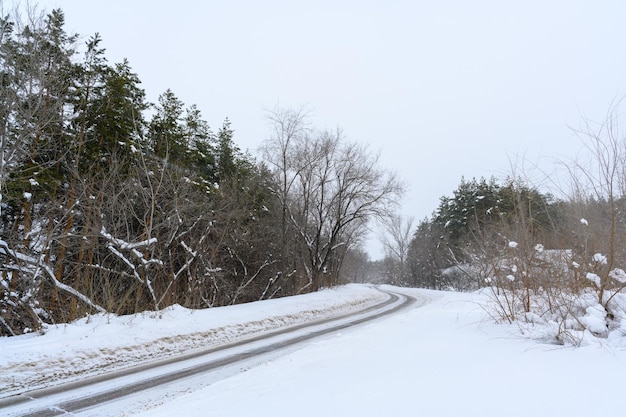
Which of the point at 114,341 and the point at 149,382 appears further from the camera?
the point at 114,341

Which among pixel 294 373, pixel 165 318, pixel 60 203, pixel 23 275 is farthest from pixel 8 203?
pixel 294 373

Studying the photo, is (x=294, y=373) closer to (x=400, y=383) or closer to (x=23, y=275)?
(x=400, y=383)

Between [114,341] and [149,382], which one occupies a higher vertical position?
[114,341]

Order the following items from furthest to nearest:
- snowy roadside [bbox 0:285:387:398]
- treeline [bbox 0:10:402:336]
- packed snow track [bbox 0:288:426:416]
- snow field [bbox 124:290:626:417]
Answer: treeline [bbox 0:10:402:336]
snowy roadside [bbox 0:285:387:398]
packed snow track [bbox 0:288:426:416]
snow field [bbox 124:290:626:417]

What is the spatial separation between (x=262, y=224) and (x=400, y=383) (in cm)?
2140

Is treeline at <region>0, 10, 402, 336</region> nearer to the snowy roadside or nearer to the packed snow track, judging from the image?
the snowy roadside

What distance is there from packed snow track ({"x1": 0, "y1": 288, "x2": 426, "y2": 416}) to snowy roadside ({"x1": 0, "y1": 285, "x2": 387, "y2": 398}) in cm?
50

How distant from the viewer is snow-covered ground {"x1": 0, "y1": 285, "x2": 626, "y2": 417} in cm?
372

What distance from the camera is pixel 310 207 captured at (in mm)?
28141

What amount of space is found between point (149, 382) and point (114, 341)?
2.77 m

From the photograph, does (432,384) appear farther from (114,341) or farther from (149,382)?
(114,341)

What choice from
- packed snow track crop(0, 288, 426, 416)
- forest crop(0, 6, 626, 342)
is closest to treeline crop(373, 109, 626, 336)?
forest crop(0, 6, 626, 342)

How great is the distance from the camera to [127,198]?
44.3 ft

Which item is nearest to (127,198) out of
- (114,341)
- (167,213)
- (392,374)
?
(167,213)
